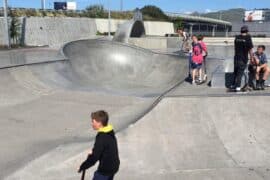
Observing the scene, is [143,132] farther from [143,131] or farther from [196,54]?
[196,54]

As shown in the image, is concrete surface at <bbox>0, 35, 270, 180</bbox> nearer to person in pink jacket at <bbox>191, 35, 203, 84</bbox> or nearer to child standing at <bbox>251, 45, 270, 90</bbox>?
person in pink jacket at <bbox>191, 35, 203, 84</bbox>

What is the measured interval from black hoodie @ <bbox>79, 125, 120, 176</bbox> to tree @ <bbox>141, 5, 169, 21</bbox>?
91.3m

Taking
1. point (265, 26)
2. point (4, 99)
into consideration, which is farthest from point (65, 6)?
point (4, 99)

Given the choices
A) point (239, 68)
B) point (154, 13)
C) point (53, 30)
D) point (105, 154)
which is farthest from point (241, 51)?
point (154, 13)

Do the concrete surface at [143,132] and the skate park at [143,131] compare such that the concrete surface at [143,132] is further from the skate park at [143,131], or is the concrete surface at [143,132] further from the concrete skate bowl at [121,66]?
the concrete skate bowl at [121,66]

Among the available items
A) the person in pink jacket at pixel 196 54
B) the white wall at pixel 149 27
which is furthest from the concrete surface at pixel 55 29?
the person in pink jacket at pixel 196 54

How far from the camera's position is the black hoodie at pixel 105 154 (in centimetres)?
412

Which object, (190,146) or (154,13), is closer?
(190,146)

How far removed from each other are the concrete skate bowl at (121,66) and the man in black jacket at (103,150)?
11.6 metres

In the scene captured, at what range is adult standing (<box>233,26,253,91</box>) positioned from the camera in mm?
9539

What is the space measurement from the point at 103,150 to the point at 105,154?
54 mm

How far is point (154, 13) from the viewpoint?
319 feet

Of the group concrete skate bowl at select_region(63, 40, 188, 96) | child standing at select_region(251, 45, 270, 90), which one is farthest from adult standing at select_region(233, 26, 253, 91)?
concrete skate bowl at select_region(63, 40, 188, 96)

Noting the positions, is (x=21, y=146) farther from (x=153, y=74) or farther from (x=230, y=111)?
(x=153, y=74)
